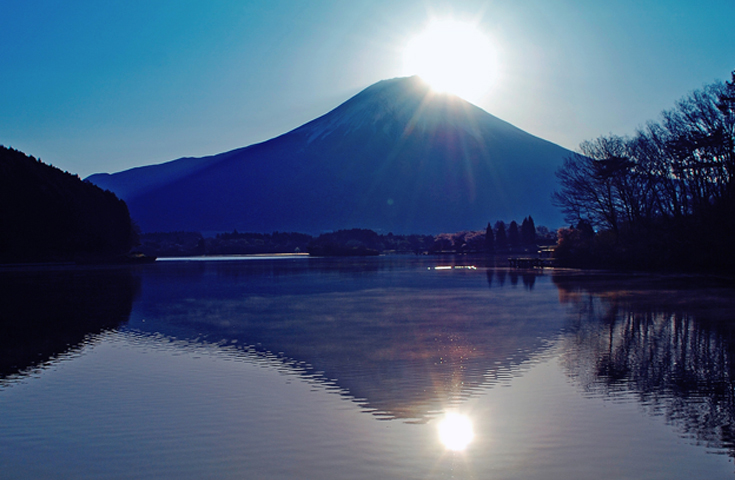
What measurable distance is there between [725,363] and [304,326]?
1072 centimetres

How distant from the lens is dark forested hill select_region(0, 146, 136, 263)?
62781 mm

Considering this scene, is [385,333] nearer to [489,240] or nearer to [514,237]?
[514,237]

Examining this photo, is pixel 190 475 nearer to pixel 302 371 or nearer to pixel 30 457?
pixel 30 457

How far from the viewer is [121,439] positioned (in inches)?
295

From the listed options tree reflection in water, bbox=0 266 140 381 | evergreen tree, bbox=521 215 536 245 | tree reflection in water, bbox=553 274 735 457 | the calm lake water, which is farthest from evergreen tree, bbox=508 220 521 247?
the calm lake water

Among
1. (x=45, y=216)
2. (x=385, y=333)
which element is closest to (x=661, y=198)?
(x=385, y=333)

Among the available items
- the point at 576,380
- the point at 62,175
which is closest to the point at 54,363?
the point at 576,380

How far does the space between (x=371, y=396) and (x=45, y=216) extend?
221 ft

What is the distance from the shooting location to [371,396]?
30.6ft

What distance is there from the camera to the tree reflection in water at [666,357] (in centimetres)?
823

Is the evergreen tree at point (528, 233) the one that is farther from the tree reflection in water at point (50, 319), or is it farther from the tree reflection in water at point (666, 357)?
the tree reflection in water at point (666, 357)

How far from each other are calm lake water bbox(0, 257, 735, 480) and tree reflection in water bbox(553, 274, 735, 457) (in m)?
0.06

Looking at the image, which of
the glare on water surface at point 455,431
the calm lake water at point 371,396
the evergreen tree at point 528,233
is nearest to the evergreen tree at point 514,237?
the evergreen tree at point 528,233

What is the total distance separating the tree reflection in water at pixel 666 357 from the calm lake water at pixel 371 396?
56 millimetres
